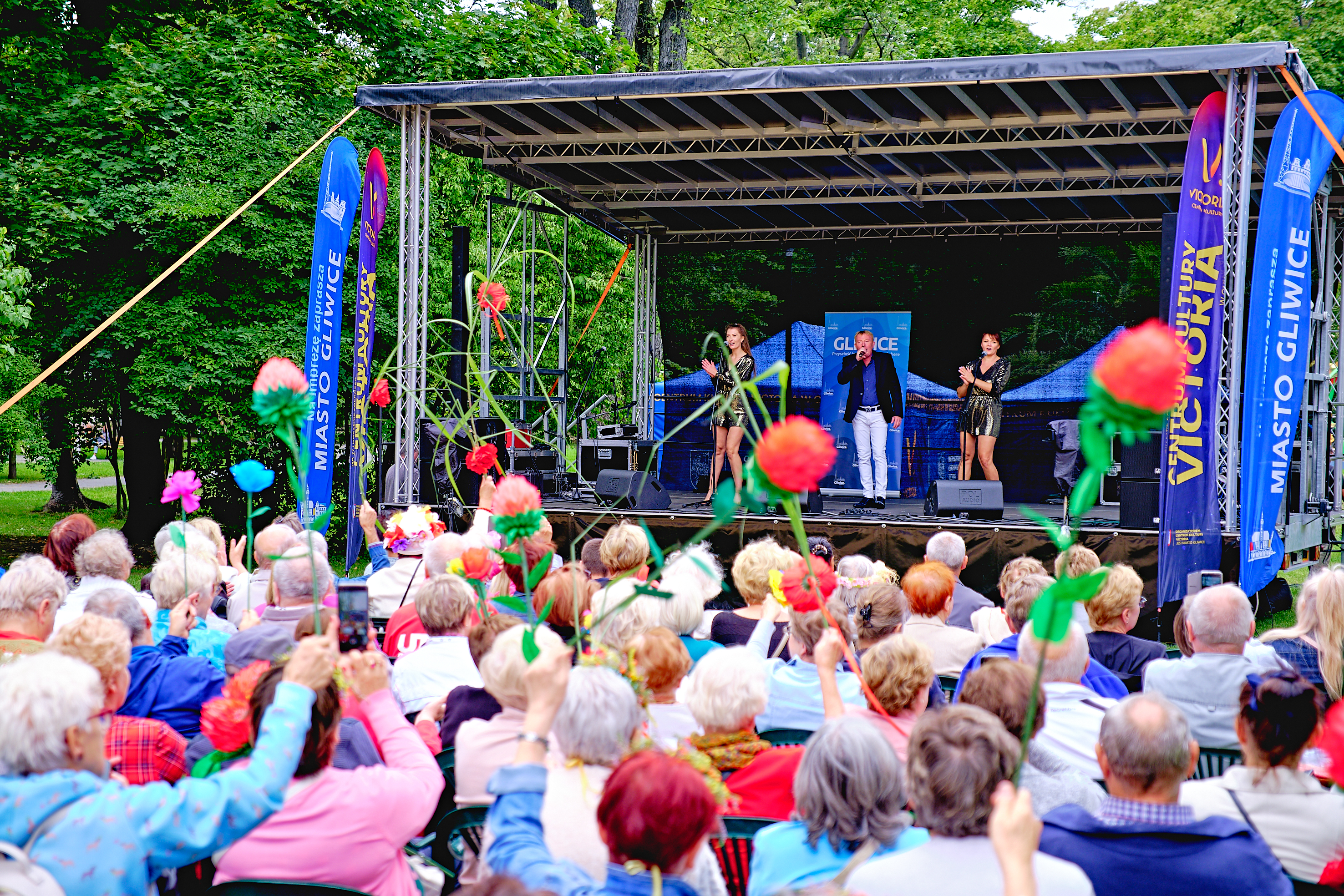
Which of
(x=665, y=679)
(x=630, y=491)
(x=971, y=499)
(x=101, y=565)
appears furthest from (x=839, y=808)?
(x=630, y=491)

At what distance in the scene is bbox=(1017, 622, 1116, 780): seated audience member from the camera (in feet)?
9.37

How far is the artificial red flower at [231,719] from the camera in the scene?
2.02 meters

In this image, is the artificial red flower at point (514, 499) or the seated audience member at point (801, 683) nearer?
the artificial red flower at point (514, 499)

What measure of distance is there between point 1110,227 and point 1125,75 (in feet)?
17.3

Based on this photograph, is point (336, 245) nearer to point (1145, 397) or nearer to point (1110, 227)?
point (1145, 397)

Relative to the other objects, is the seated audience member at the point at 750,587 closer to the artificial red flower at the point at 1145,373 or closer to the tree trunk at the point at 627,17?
the artificial red flower at the point at 1145,373

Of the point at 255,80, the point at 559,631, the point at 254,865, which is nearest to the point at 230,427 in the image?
the point at 255,80

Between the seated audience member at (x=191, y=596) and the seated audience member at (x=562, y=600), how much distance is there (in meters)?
1.05

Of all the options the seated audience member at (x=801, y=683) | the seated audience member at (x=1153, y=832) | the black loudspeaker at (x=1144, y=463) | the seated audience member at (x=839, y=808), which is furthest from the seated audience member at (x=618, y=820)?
the black loudspeaker at (x=1144, y=463)

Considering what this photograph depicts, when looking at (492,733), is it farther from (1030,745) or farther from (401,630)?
(401,630)

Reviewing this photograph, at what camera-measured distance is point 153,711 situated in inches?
115

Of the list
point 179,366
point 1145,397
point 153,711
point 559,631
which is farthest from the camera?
point 179,366

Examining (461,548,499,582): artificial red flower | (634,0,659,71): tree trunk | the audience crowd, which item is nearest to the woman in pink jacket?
the audience crowd

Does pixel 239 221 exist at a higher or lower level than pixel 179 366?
higher
